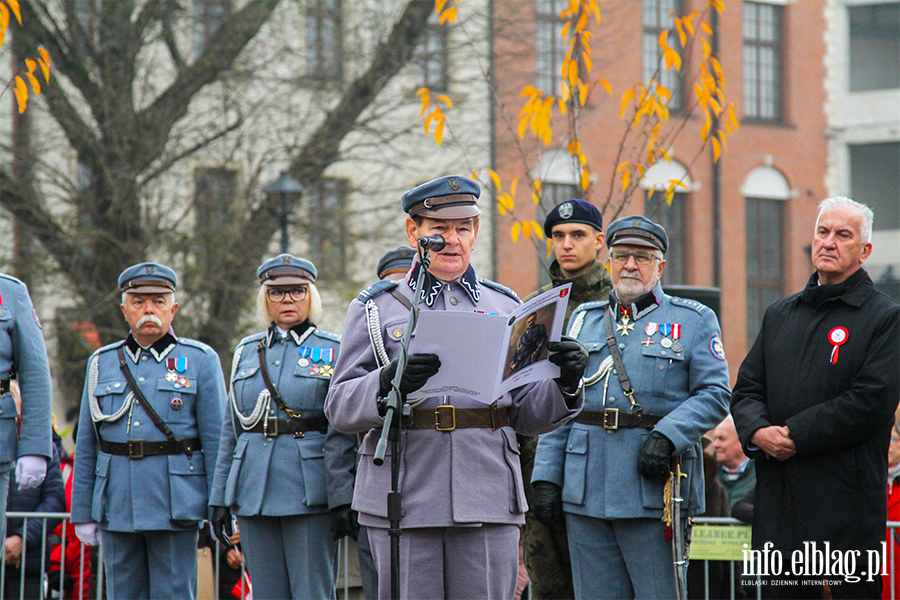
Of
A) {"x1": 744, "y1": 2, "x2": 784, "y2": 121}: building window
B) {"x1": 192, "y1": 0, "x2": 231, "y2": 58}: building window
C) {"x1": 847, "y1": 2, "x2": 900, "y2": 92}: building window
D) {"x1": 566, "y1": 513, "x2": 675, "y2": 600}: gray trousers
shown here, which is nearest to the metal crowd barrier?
{"x1": 566, "y1": 513, "x2": 675, "y2": 600}: gray trousers

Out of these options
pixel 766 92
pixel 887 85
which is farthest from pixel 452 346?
pixel 887 85

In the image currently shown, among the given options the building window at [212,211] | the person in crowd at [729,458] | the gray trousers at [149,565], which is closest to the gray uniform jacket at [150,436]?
the gray trousers at [149,565]

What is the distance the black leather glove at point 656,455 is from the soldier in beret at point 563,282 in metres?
0.85

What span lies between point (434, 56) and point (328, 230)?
10.3ft

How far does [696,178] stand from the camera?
91.1ft

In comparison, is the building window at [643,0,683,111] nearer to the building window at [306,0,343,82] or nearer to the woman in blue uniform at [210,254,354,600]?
the building window at [306,0,343,82]

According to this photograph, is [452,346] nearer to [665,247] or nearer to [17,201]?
[665,247]

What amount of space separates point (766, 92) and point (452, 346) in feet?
89.8

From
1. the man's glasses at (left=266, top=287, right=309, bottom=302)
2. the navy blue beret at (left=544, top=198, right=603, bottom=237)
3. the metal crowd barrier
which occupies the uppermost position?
the navy blue beret at (left=544, top=198, right=603, bottom=237)

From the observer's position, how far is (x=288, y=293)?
659cm

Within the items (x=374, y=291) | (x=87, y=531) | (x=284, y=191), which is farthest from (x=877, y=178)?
(x=374, y=291)

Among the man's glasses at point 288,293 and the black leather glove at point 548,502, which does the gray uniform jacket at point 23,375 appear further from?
the black leather glove at point 548,502

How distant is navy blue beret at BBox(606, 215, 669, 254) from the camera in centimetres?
566

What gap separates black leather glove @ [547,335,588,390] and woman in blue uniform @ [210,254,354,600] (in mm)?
2268
